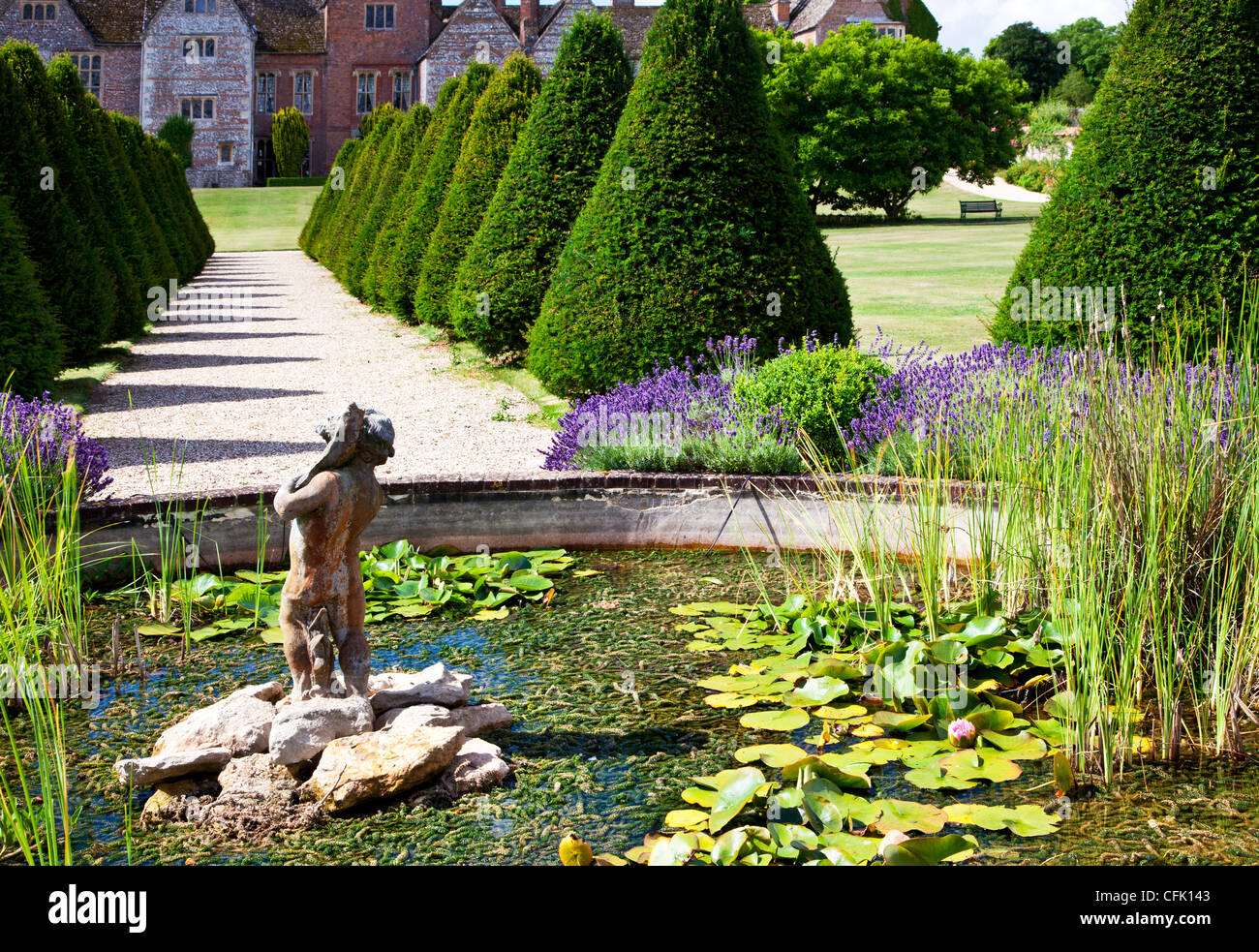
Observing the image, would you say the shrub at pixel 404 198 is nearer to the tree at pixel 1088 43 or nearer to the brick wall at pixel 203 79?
the brick wall at pixel 203 79

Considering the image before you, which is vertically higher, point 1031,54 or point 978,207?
point 1031,54

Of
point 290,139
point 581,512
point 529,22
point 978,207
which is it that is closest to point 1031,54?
point 529,22

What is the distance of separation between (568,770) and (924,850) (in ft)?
3.31

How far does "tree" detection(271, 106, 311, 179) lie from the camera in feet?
161

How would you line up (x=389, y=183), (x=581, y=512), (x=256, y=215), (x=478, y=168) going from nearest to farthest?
(x=581, y=512), (x=478, y=168), (x=389, y=183), (x=256, y=215)

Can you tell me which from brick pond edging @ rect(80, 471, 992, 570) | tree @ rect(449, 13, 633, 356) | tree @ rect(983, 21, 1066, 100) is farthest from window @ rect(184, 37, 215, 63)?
brick pond edging @ rect(80, 471, 992, 570)

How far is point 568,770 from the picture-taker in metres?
3.01

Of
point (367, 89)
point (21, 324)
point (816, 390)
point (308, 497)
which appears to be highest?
point (367, 89)

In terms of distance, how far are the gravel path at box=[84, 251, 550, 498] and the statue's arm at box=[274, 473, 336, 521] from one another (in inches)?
68.2

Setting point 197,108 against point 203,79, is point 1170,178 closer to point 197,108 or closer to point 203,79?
point 197,108

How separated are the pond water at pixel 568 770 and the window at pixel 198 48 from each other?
5168cm

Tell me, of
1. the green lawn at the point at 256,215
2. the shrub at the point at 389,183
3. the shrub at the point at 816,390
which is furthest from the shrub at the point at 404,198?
the green lawn at the point at 256,215

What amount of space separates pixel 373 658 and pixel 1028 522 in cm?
223
